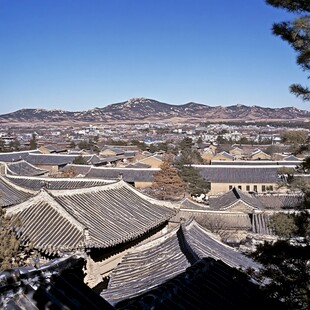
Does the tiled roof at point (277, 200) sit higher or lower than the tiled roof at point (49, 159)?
lower

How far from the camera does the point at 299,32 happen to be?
5.61m

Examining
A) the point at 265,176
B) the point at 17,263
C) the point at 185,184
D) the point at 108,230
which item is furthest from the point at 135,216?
the point at 265,176

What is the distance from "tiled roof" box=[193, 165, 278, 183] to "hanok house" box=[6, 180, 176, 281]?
2676 cm

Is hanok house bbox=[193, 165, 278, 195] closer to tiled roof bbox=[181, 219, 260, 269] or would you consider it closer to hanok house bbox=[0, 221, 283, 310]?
tiled roof bbox=[181, 219, 260, 269]

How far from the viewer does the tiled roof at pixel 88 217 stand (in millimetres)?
10125

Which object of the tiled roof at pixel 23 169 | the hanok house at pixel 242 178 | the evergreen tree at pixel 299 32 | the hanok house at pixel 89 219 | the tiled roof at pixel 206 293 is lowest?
the hanok house at pixel 242 178

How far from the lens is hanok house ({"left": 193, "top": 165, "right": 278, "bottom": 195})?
128 feet

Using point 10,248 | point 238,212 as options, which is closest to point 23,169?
point 238,212

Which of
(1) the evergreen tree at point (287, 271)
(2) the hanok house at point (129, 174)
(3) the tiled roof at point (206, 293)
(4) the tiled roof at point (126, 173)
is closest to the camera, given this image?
(3) the tiled roof at point (206, 293)

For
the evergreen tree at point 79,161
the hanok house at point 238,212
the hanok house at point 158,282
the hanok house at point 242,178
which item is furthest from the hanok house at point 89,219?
the evergreen tree at point 79,161

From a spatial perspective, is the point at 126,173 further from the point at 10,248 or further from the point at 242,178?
the point at 10,248

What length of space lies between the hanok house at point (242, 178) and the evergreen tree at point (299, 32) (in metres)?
33.5

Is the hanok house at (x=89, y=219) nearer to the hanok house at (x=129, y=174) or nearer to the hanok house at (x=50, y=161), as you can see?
the hanok house at (x=129, y=174)

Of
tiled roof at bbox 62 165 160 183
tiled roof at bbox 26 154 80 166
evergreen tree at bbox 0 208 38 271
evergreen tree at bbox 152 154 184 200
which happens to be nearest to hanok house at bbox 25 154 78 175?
tiled roof at bbox 26 154 80 166
